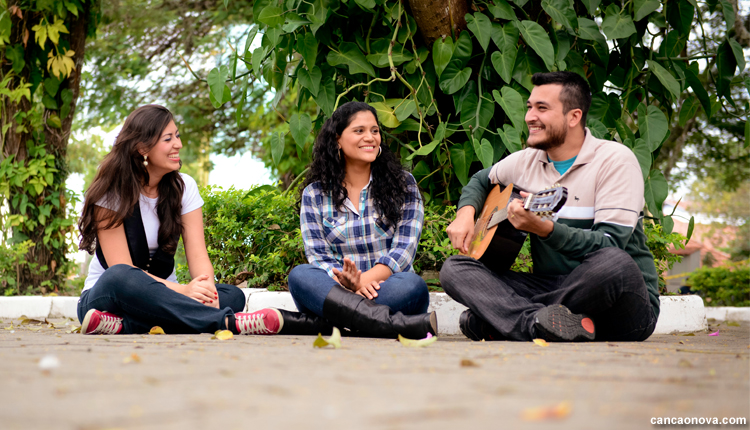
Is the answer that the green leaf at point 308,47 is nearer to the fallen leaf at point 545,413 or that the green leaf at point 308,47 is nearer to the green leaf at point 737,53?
the green leaf at point 737,53

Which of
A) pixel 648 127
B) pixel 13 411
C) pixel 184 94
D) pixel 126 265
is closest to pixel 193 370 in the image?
pixel 13 411

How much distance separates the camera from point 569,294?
8.95 ft

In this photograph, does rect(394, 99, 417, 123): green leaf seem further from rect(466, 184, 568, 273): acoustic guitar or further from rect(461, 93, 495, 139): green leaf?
rect(466, 184, 568, 273): acoustic guitar

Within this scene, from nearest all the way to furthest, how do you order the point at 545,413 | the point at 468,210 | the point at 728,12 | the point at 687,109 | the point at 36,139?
the point at 545,413 < the point at 468,210 < the point at 728,12 < the point at 687,109 < the point at 36,139

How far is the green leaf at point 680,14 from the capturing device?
4.16 m

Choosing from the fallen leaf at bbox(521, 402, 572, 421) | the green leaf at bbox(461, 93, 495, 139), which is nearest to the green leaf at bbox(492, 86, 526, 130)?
the green leaf at bbox(461, 93, 495, 139)

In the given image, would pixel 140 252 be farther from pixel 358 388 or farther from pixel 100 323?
pixel 358 388

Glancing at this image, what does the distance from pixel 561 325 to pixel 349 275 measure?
0.95 metres

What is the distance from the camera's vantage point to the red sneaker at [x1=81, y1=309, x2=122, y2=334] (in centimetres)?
289

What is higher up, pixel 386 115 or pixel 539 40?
pixel 539 40

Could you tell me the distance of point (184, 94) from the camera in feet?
34.1

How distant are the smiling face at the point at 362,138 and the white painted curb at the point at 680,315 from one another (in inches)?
81.4

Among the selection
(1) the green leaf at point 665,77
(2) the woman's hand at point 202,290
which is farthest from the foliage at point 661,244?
(2) the woman's hand at point 202,290

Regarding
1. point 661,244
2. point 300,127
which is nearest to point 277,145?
point 300,127
